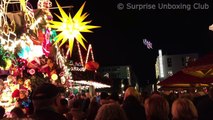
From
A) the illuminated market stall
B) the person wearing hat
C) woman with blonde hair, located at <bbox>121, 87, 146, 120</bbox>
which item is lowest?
woman with blonde hair, located at <bbox>121, 87, 146, 120</bbox>

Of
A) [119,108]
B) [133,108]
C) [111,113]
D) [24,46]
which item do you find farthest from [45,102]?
[24,46]

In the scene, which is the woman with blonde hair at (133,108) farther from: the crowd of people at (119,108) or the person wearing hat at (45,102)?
the person wearing hat at (45,102)

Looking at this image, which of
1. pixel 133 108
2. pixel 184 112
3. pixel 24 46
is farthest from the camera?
pixel 24 46

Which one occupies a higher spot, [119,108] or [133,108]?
[119,108]

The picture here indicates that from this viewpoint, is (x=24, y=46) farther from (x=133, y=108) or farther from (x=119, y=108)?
(x=119, y=108)

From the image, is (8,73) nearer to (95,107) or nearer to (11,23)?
(11,23)

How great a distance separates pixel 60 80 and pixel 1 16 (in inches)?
340

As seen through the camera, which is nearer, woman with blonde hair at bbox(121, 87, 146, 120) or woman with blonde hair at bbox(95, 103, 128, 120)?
woman with blonde hair at bbox(95, 103, 128, 120)

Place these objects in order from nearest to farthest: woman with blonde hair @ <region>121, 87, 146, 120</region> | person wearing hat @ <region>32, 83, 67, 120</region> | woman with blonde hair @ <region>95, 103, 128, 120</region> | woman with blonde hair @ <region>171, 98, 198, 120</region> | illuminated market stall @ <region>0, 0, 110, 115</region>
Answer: person wearing hat @ <region>32, 83, 67, 120</region> → woman with blonde hair @ <region>95, 103, 128, 120</region> → woman with blonde hair @ <region>171, 98, 198, 120</region> → woman with blonde hair @ <region>121, 87, 146, 120</region> → illuminated market stall @ <region>0, 0, 110, 115</region>

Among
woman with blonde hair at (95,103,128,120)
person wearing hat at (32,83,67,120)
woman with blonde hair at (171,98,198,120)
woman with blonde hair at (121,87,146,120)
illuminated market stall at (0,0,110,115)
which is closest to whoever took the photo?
person wearing hat at (32,83,67,120)

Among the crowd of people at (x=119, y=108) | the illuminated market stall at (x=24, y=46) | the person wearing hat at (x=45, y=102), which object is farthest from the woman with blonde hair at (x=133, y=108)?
the illuminated market stall at (x=24, y=46)

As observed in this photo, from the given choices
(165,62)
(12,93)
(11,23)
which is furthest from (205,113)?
(165,62)

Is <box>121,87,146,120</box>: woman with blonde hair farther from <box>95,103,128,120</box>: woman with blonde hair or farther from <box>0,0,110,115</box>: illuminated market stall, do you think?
<box>0,0,110,115</box>: illuminated market stall

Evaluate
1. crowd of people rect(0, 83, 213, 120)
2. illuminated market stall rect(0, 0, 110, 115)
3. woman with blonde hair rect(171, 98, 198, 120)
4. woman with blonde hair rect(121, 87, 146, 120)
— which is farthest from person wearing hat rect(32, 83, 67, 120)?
illuminated market stall rect(0, 0, 110, 115)
